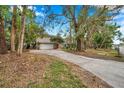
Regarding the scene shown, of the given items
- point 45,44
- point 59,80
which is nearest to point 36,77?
point 59,80

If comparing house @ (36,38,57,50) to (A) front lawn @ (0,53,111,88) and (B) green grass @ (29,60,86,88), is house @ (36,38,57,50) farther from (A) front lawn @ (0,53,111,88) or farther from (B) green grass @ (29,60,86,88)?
(B) green grass @ (29,60,86,88)

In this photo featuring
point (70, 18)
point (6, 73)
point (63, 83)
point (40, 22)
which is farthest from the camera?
point (70, 18)

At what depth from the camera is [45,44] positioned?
18.8 meters

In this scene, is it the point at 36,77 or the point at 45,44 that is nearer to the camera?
the point at 36,77

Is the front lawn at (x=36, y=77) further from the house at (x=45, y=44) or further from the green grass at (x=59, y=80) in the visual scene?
the house at (x=45, y=44)

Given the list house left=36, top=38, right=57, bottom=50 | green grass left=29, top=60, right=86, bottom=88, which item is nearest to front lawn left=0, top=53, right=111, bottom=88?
green grass left=29, top=60, right=86, bottom=88

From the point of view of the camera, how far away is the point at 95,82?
4609mm

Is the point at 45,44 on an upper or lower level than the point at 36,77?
upper

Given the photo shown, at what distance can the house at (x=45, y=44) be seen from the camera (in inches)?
715

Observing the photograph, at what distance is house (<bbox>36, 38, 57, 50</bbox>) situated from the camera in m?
18.2

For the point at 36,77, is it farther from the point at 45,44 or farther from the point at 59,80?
the point at 45,44
